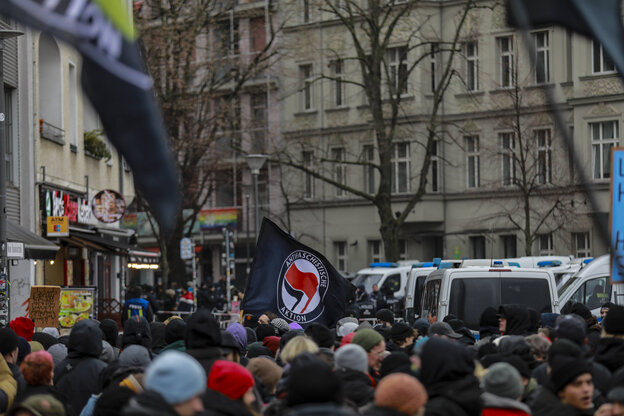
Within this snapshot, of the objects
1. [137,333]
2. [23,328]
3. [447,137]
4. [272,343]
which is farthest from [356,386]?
[447,137]

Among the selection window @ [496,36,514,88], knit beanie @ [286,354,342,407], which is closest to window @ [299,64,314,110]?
window @ [496,36,514,88]

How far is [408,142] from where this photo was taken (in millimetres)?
53594

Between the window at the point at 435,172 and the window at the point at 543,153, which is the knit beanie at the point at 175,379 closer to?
the window at the point at 543,153

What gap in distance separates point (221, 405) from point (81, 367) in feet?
10.8

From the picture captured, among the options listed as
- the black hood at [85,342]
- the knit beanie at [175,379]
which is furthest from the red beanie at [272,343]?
the knit beanie at [175,379]

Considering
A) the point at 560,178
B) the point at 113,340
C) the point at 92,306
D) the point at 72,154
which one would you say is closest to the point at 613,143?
the point at 560,178

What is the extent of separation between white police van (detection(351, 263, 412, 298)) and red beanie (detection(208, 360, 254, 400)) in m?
30.2

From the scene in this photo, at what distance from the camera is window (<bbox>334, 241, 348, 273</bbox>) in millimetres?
58106

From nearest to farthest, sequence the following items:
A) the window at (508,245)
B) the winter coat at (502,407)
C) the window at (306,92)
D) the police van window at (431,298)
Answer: the winter coat at (502,407)
the police van window at (431,298)
the window at (508,245)
the window at (306,92)

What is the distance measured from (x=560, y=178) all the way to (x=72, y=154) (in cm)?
1811

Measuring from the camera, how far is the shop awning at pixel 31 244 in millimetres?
22859

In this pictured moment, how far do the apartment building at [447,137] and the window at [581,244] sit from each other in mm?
80

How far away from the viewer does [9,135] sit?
1118 inches

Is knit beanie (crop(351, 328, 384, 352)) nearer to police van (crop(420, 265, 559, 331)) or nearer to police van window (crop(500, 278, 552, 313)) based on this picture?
police van (crop(420, 265, 559, 331))
